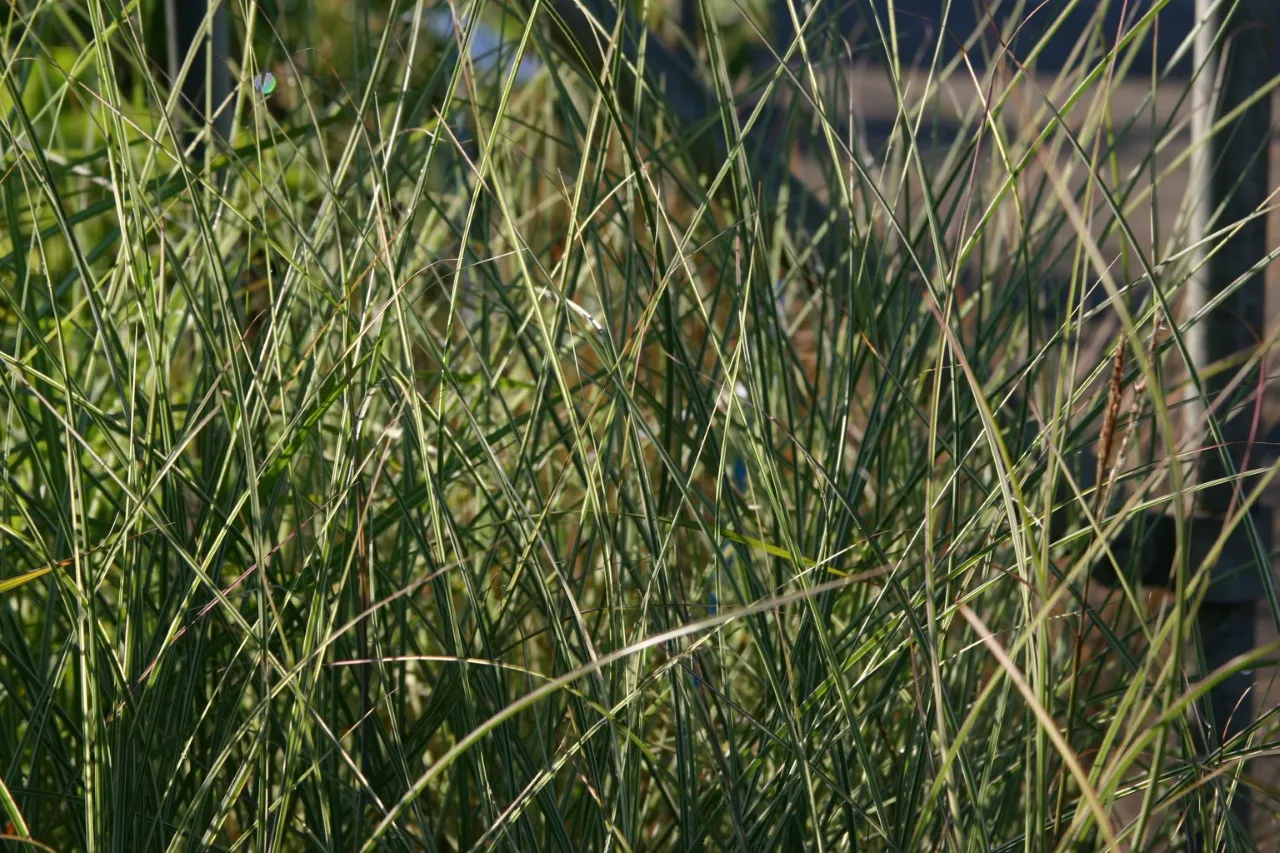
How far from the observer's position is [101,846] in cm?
49

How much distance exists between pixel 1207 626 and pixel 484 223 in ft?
2.19

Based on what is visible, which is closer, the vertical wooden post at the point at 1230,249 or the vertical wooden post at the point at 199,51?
the vertical wooden post at the point at 1230,249

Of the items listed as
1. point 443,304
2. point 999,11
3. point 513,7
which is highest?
point 999,11

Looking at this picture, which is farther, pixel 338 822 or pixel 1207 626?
pixel 1207 626

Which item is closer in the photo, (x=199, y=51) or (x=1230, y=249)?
(x=1230, y=249)

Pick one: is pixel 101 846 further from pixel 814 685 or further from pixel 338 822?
pixel 814 685

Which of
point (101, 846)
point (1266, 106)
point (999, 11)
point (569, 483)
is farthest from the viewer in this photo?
point (999, 11)

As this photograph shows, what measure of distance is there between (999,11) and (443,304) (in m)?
0.99

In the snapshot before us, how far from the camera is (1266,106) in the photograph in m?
0.90

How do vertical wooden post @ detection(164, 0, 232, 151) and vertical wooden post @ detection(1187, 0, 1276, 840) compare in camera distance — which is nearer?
vertical wooden post @ detection(1187, 0, 1276, 840)

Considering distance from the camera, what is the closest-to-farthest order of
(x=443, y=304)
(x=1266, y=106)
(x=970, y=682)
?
(x=970, y=682), (x=1266, y=106), (x=443, y=304)

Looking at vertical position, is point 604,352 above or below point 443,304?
above

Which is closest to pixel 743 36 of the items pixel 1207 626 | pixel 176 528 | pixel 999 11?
pixel 999 11

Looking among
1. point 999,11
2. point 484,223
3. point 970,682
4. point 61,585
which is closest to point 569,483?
point 484,223
